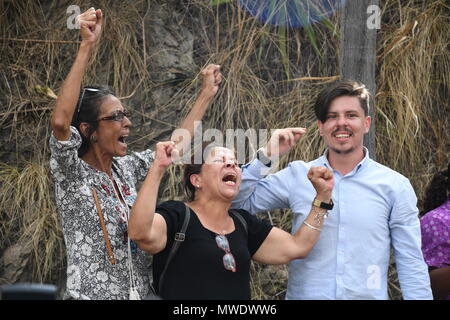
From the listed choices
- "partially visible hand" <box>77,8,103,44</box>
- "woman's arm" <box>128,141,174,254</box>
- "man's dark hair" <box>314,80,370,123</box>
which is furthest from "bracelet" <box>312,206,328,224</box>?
"partially visible hand" <box>77,8,103,44</box>

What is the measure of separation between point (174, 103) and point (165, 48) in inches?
17.4

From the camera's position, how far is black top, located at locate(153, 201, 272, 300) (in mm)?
3363

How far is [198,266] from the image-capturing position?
11.1 feet

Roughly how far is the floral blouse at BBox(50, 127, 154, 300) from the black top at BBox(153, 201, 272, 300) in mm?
151

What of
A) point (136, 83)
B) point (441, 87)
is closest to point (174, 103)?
point (136, 83)

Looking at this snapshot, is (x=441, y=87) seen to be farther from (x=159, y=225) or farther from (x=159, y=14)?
(x=159, y=225)

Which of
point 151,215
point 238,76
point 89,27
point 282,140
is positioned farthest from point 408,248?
point 238,76

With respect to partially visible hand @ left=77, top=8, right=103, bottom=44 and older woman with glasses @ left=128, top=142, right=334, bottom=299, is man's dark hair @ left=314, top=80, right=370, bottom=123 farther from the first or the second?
partially visible hand @ left=77, top=8, right=103, bottom=44

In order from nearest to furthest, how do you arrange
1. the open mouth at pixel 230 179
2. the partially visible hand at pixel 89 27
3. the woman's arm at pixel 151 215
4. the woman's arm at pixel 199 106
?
the woman's arm at pixel 151 215
the partially visible hand at pixel 89 27
the open mouth at pixel 230 179
the woman's arm at pixel 199 106

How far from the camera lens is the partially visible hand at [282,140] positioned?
374 centimetres

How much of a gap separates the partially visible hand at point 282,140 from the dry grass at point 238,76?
69.7 inches

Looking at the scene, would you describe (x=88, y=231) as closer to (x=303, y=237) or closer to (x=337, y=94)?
(x=303, y=237)

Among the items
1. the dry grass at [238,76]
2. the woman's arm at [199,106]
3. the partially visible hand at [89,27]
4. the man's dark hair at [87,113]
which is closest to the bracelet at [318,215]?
the woman's arm at [199,106]

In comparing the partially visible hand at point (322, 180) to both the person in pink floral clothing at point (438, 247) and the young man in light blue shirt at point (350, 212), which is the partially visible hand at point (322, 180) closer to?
the young man in light blue shirt at point (350, 212)
